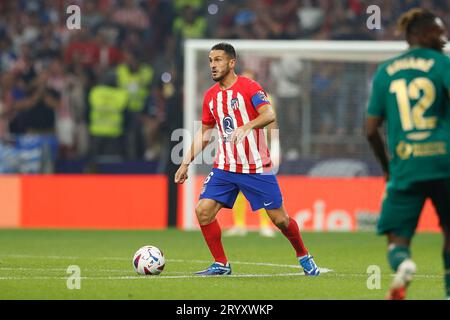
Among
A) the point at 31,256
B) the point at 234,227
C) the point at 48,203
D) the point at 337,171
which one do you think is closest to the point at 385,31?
the point at 337,171

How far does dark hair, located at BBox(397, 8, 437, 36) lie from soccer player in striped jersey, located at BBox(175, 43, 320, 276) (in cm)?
271

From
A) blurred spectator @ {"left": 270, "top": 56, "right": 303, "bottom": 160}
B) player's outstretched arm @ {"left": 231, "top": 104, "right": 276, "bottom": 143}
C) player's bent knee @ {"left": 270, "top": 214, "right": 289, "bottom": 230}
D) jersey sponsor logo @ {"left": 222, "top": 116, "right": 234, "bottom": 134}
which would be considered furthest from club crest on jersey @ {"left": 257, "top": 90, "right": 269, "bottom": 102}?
blurred spectator @ {"left": 270, "top": 56, "right": 303, "bottom": 160}

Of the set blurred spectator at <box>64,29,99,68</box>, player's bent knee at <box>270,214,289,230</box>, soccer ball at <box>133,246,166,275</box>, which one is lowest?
soccer ball at <box>133,246,166,275</box>

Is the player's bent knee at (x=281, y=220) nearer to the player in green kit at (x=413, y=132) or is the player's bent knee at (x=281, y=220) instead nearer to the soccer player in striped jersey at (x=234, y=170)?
the soccer player in striped jersey at (x=234, y=170)

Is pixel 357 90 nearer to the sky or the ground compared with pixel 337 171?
nearer to the sky

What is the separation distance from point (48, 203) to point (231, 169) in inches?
358

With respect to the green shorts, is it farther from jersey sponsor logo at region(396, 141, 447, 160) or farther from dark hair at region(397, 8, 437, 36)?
dark hair at region(397, 8, 437, 36)

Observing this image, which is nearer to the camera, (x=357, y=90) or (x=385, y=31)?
(x=357, y=90)

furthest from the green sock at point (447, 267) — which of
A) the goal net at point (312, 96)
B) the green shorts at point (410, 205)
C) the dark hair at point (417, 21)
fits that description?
the goal net at point (312, 96)

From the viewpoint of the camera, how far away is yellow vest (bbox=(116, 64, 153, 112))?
20922 millimetres

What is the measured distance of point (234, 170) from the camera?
9.98 m

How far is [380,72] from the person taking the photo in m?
7.25

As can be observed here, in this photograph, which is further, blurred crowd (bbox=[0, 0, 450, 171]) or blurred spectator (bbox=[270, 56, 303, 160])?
blurred crowd (bbox=[0, 0, 450, 171])
